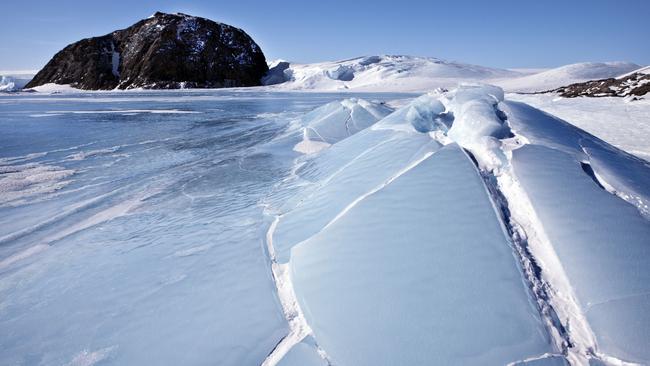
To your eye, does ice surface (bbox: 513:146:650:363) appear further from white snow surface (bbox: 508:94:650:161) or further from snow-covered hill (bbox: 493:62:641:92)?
snow-covered hill (bbox: 493:62:641:92)

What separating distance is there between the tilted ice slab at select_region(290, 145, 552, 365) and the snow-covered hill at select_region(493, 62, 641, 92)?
98.8ft

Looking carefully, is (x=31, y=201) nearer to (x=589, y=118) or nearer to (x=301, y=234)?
(x=301, y=234)

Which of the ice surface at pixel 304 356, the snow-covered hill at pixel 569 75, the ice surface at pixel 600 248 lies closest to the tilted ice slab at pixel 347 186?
the ice surface at pixel 304 356

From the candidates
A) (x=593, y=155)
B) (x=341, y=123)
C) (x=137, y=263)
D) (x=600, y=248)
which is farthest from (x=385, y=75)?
(x=600, y=248)

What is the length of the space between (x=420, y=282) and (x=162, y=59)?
182 ft

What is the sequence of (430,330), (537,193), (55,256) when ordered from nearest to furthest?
(430,330)
(537,193)
(55,256)

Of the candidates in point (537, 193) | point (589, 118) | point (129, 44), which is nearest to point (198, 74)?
point (129, 44)

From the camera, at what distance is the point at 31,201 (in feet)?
11.4

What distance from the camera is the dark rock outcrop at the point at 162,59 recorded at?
48.5m

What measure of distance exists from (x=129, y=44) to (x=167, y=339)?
2492 inches

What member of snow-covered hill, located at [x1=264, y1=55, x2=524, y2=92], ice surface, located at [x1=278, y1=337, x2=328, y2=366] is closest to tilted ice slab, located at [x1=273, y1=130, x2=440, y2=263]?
ice surface, located at [x1=278, y1=337, x2=328, y2=366]

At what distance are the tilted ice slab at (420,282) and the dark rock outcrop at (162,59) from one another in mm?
49797

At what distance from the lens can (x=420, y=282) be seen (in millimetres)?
1416

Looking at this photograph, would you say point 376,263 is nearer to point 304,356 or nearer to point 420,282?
point 420,282
